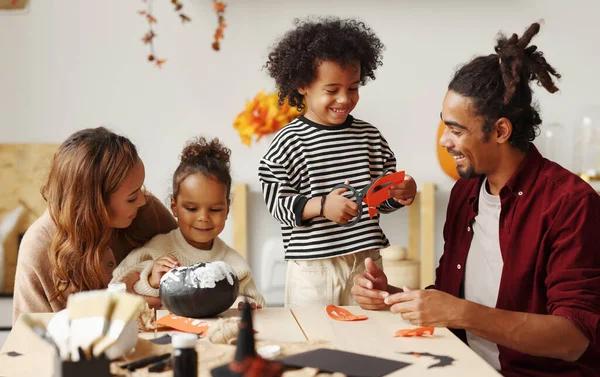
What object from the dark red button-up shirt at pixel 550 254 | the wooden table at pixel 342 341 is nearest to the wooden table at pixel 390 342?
the wooden table at pixel 342 341

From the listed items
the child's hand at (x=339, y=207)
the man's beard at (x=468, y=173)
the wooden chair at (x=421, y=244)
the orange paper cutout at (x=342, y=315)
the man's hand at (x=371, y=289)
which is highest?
the man's beard at (x=468, y=173)

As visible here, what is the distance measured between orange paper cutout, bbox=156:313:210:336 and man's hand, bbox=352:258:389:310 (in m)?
0.41

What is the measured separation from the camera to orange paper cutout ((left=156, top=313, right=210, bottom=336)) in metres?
1.61

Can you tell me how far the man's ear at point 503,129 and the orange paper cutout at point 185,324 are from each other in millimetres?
897

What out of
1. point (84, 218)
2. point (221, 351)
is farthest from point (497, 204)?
point (84, 218)

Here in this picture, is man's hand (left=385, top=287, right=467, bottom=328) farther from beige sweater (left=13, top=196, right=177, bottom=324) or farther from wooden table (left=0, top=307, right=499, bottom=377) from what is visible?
beige sweater (left=13, top=196, right=177, bottom=324)

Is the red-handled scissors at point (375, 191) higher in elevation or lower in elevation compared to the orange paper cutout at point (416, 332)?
higher

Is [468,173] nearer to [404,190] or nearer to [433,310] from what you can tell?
[404,190]

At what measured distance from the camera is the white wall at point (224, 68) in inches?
146

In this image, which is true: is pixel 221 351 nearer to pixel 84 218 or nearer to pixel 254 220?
pixel 84 218

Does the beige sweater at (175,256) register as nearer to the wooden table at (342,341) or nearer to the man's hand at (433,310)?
the wooden table at (342,341)

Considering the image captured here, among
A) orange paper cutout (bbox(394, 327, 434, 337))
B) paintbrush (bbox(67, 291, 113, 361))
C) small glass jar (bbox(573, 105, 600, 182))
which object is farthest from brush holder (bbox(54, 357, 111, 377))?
small glass jar (bbox(573, 105, 600, 182))

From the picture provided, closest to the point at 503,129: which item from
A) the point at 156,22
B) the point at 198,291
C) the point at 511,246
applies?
the point at 511,246

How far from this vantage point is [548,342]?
5.37 feet
